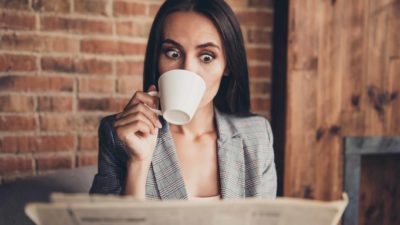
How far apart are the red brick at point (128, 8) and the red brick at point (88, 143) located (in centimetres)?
49

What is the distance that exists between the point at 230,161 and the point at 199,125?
0.15 m

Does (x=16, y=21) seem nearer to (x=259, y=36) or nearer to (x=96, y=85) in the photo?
(x=96, y=85)

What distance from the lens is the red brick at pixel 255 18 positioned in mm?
1813

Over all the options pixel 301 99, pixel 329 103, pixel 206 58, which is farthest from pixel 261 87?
pixel 206 58

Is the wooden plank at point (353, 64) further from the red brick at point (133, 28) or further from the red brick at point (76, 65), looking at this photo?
the red brick at point (76, 65)

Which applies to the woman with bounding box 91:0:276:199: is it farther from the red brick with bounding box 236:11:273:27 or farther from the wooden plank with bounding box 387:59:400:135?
the wooden plank with bounding box 387:59:400:135

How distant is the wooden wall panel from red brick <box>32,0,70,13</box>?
89 cm

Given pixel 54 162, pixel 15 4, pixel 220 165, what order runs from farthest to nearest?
pixel 54 162
pixel 15 4
pixel 220 165

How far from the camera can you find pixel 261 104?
74.5 inches

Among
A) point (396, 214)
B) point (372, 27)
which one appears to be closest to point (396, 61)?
point (372, 27)

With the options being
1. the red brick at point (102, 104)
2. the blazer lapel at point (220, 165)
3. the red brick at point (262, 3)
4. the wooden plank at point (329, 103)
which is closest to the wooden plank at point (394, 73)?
the wooden plank at point (329, 103)

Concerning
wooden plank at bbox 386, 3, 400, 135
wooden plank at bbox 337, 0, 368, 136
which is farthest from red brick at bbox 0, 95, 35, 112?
wooden plank at bbox 386, 3, 400, 135

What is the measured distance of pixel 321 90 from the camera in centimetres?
181

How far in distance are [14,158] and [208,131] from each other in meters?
0.77
